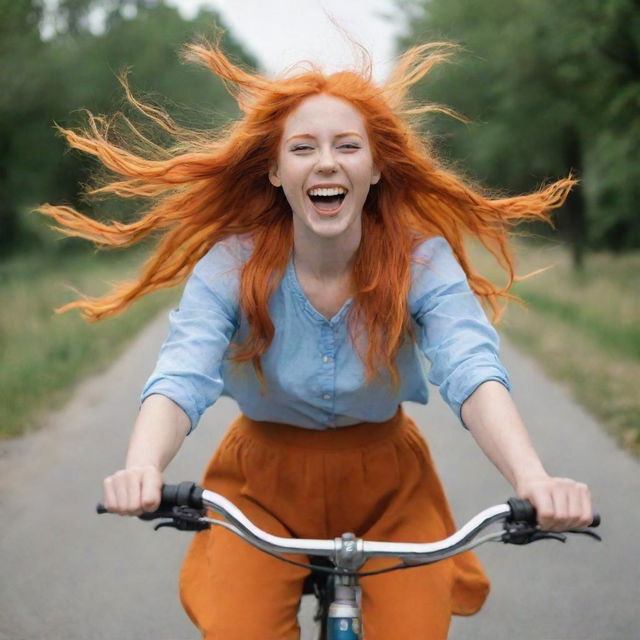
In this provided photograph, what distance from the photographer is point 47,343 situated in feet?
34.6

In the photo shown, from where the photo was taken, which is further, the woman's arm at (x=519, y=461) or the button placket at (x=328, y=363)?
the button placket at (x=328, y=363)

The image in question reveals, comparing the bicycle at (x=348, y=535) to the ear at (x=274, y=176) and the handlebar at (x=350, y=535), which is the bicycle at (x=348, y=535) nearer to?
the handlebar at (x=350, y=535)

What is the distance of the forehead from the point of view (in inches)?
106

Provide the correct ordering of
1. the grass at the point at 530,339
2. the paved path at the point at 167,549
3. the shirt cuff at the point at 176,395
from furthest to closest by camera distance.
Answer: the grass at the point at 530,339, the paved path at the point at 167,549, the shirt cuff at the point at 176,395

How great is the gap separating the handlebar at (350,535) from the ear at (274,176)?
101 cm

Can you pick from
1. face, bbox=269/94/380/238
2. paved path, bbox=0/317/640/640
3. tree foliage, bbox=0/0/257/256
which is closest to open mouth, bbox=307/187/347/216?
face, bbox=269/94/380/238

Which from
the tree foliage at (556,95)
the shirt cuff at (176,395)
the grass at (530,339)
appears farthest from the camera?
the tree foliage at (556,95)

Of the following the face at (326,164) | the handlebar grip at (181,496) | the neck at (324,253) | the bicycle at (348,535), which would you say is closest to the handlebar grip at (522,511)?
the bicycle at (348,535)

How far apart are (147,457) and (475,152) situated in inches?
733

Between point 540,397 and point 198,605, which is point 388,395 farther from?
point 540,397

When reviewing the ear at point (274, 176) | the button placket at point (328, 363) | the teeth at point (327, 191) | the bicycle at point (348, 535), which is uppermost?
the ear at point (274, 176)

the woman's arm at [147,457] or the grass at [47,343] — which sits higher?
the grass at [47,343]

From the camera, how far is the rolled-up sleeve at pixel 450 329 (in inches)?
98.7

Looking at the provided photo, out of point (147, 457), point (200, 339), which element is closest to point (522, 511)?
point (147, 457)
